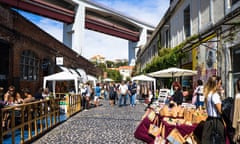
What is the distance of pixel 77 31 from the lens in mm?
42656

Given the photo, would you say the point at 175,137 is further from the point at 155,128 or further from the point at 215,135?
the point at 215,135

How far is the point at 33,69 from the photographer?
16.0m

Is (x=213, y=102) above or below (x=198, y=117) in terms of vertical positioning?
above

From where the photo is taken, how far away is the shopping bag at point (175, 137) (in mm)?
6070

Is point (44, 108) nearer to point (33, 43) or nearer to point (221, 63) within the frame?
point (221, 63)

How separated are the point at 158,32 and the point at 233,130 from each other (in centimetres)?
1864

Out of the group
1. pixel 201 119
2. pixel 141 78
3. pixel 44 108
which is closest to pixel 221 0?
pixel 201 119

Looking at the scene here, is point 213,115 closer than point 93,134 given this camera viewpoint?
Yes

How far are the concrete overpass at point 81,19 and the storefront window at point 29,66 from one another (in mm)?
14335

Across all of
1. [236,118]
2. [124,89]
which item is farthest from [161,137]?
[124,89]

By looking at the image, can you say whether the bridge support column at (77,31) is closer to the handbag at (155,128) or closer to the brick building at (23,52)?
the brick building at (23,52)

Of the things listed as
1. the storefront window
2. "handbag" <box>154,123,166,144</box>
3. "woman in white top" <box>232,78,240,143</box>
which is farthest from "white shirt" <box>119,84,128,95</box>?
"woman in white top" <box>232,78,240,143</box>

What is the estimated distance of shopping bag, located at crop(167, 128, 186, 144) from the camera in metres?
6.07

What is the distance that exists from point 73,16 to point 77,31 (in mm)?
2470
